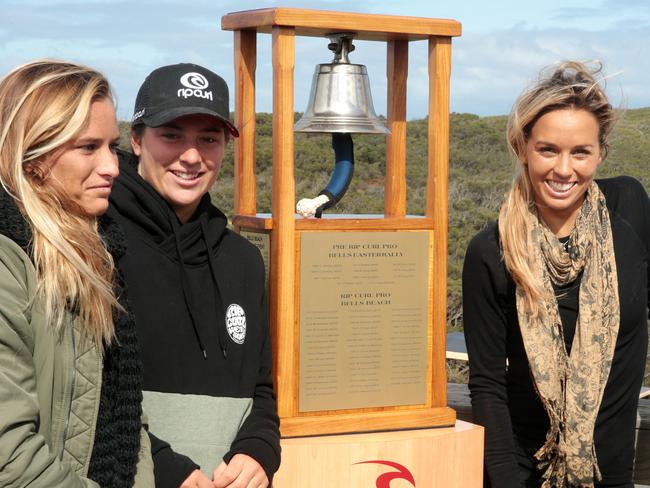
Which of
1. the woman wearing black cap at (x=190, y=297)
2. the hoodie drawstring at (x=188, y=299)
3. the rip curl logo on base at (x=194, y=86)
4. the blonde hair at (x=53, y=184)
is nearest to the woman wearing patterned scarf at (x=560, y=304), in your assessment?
the woman wearing black cap at (x=190, y=297)

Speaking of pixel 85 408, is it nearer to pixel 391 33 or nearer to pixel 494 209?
pixel 391 33

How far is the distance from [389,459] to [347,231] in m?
0.85

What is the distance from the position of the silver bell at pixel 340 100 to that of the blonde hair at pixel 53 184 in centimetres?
141

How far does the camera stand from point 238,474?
2.91 meters

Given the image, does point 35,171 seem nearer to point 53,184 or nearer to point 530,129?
point 53,184

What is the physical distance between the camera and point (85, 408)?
2.29m

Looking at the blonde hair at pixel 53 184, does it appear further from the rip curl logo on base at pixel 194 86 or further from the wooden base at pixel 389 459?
the wooden base at pixel 389 459

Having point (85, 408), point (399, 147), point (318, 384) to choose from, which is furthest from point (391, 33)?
point (85, 408)

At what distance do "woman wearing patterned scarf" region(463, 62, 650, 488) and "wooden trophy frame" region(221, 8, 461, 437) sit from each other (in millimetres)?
339

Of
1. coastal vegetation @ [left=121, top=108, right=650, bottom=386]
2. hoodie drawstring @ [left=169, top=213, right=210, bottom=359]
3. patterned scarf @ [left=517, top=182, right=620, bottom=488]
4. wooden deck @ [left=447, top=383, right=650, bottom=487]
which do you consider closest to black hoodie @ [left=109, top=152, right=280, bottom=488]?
hoodie drawstring @ [left=169, top=213, right=210, bottom=359]

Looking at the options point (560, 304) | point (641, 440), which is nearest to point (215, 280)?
point (560, 304)

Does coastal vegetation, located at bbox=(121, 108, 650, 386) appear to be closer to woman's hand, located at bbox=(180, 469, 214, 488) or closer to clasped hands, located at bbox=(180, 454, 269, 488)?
clasped hands, located at bbox=(180, 454, 269, 488)

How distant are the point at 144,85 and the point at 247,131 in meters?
0.76

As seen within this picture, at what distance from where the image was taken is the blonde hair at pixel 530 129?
3371mm
